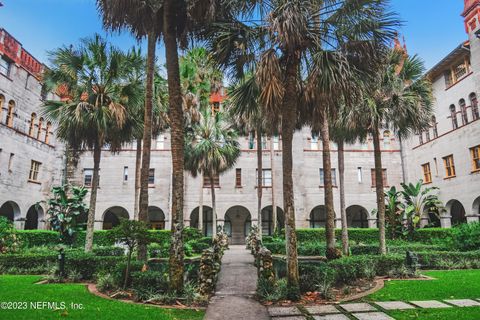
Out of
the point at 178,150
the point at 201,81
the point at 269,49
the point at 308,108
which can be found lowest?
the point at 178,150

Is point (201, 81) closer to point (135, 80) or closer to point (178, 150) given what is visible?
point (135, 80)

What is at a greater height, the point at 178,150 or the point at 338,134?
the point at 338,134

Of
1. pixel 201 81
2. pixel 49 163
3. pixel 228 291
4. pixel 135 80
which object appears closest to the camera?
pixel 228 291

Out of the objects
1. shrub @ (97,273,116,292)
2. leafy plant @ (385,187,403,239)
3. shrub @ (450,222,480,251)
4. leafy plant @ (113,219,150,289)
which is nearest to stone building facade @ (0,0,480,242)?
leafy plant @ (385,187,403,239)

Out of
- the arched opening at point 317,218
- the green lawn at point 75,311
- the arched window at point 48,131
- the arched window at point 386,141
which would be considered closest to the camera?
the green lawn at point 75,311

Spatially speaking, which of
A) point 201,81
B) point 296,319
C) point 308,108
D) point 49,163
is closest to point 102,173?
point 49,163

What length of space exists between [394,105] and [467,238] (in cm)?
805

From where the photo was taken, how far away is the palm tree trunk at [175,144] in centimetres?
841

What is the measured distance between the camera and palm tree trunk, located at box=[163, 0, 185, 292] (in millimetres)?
8406

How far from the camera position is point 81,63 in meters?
14.4

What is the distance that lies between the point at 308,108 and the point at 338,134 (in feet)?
18.6

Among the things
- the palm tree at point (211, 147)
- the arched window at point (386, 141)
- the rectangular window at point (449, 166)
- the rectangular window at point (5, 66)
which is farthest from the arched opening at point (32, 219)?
the rectangular window at point (449, 166)

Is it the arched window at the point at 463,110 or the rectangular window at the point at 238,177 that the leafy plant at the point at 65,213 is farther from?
the arched window at the point at 463,110

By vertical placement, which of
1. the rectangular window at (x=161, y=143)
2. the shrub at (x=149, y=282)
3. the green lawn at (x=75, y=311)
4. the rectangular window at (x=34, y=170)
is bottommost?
the green lawn at (x=75, y=311)
